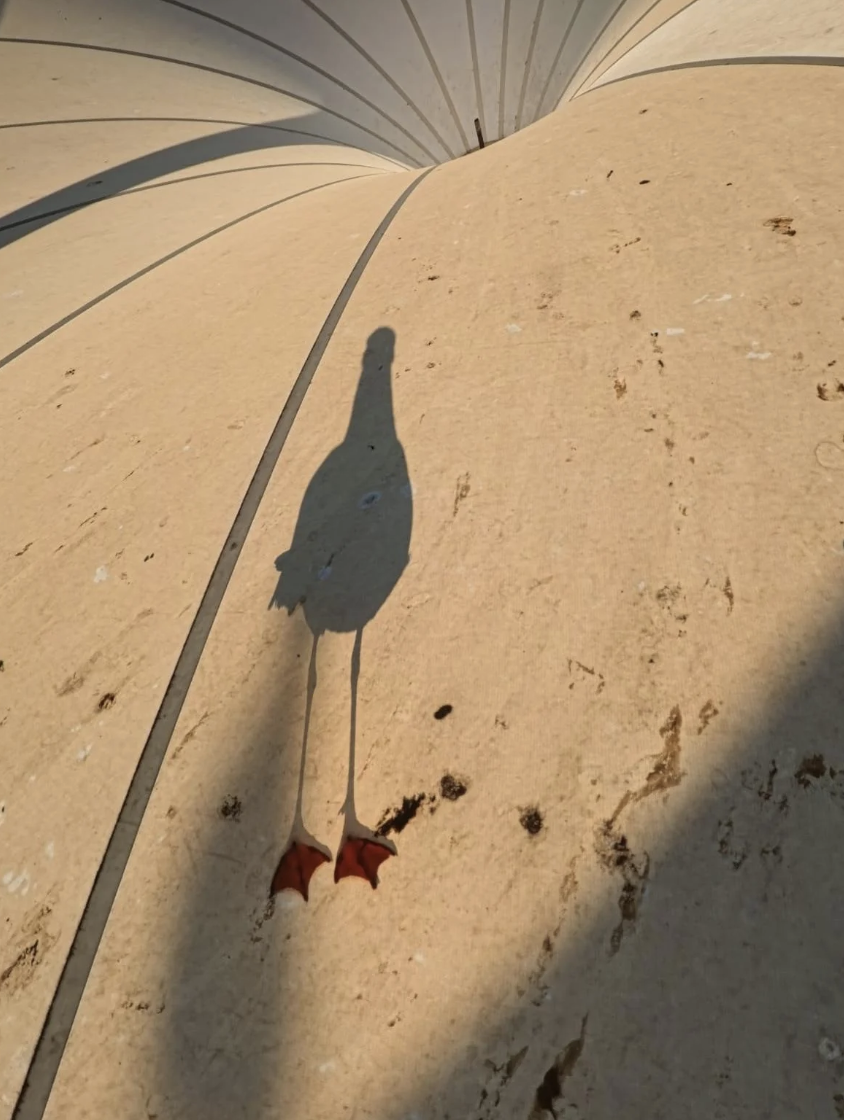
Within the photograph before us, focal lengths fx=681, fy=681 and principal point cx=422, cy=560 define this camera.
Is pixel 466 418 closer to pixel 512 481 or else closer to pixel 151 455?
pixel 512 481

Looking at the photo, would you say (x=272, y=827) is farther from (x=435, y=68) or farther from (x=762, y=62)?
(x=435, y=68)

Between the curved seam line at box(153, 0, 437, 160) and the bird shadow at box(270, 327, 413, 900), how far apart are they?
4.82 m

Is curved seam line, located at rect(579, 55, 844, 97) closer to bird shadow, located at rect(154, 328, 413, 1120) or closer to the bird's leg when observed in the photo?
bird shadow, located at rect(154, 328, 413, 1120)

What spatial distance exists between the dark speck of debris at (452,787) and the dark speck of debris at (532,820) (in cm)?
15

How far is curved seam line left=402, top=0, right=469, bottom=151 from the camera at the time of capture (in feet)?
20.5

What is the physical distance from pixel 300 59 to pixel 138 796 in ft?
20.5

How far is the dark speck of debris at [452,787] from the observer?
5.24ft

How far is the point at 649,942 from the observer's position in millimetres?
1329

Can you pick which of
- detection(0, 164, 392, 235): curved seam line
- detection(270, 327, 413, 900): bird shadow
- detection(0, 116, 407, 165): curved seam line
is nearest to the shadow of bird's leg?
detection(270, 327, 413, 900): bird shadow

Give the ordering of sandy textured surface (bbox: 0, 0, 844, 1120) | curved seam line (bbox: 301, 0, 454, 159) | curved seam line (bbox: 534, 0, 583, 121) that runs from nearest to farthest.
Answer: sandy textured surface (bbox: 0, 0, 844, 1120), curved seam line (bbox: 301, 0, 454, 159), curved seam line (bbox: 534, 0, 583, 121)

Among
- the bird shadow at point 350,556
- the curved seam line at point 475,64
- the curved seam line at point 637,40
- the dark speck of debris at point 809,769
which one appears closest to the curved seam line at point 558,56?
the curved seam line at point 475,64

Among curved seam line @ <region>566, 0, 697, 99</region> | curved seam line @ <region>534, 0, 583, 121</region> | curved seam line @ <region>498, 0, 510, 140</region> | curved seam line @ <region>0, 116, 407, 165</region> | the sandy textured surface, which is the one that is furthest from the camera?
curved seam line @ <region>498, 0, 510, 140</region>

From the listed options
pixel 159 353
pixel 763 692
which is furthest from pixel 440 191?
pixel 763 692

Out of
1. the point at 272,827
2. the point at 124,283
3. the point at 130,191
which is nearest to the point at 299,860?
the point at 272,827
